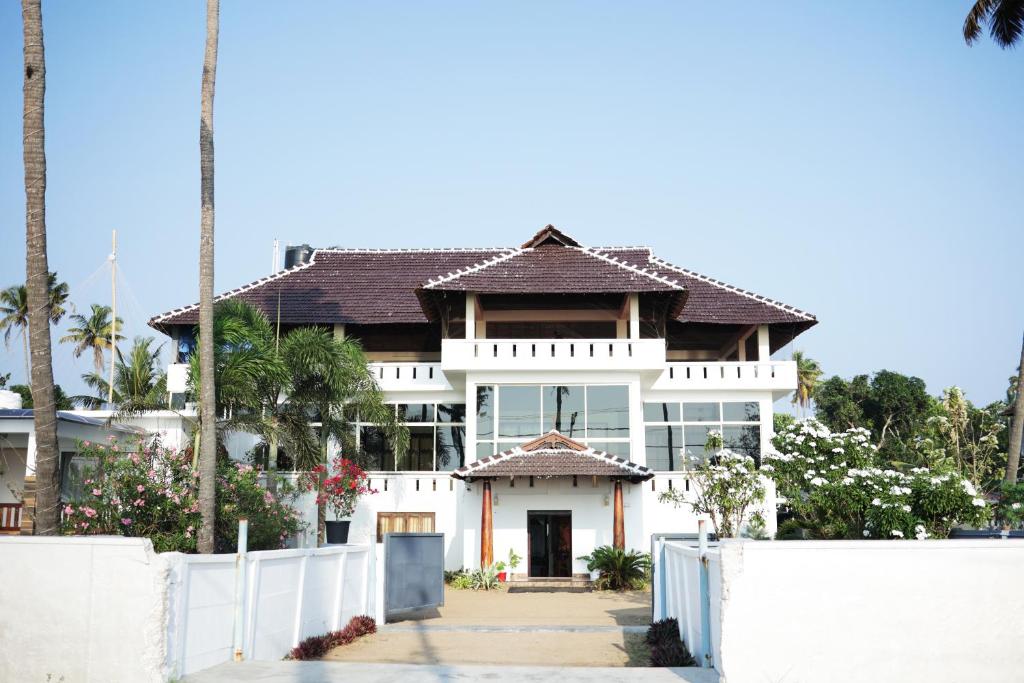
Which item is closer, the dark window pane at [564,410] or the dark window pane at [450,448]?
the dark window pane at [564,410]

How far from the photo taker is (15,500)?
23688mm

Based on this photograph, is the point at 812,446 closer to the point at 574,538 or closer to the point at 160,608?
the point at 574,538

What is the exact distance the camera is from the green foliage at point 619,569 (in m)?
23.8

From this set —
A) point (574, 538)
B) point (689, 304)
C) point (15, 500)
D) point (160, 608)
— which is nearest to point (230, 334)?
point (15, 500)

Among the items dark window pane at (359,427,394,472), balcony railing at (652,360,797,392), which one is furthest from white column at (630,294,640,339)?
dark window pane at (359,427,394,472)

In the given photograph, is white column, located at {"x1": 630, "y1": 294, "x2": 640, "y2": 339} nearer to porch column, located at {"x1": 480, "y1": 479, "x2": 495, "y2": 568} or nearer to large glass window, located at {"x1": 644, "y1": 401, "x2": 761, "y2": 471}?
large glass window, located at {"x1": 644, "y1": 401, "x2": 761, "y2": 471}

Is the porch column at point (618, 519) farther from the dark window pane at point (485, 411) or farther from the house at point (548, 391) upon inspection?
the dark window pane at point (485, 411)

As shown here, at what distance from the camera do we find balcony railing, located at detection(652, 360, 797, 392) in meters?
27.9

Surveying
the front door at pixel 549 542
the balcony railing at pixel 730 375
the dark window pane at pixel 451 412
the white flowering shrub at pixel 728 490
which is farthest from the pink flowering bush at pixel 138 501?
Answer: the balcony railing at pixel 730 375

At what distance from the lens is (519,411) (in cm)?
2664

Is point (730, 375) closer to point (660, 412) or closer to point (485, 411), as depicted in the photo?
point (660, 412)

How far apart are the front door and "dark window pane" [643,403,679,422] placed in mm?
4087

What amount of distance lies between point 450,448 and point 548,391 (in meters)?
3.45

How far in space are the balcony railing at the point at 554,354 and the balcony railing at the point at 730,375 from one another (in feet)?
6.01
